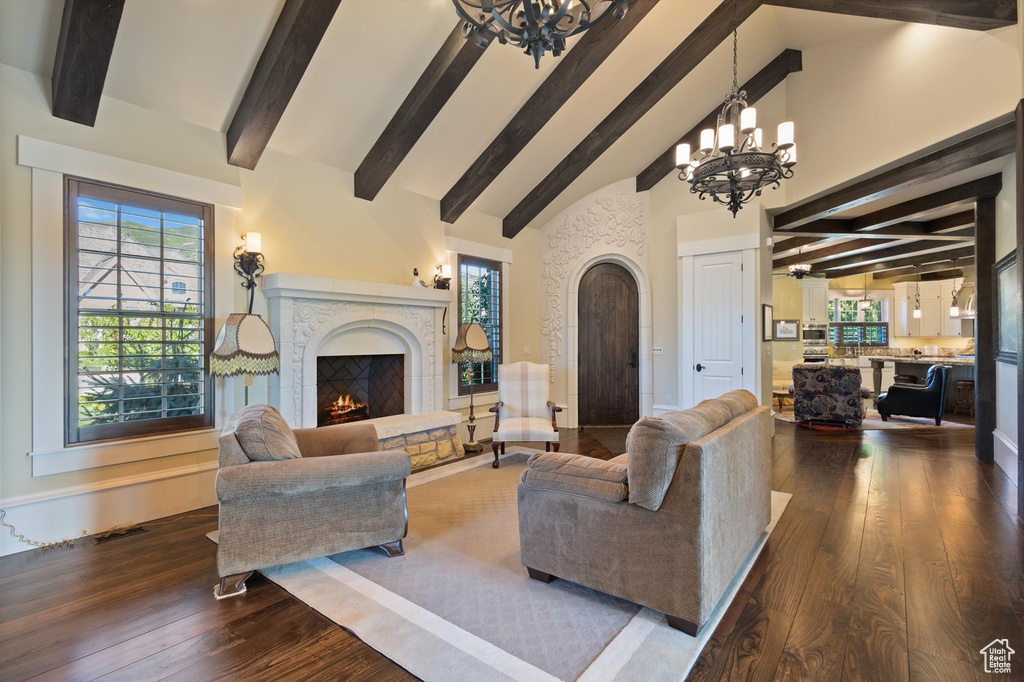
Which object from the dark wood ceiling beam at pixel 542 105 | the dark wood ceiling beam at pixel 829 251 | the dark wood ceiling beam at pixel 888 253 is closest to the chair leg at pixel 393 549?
the dark wood ceiling beam at pixel 542 105

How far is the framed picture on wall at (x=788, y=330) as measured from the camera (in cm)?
1025

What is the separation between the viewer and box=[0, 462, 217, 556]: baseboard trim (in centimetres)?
274

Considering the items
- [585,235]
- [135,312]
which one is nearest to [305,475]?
[135,312]

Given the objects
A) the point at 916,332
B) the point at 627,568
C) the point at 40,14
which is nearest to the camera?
the point at 627,568

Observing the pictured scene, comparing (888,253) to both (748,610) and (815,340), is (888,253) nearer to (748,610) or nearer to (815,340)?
(815,340)

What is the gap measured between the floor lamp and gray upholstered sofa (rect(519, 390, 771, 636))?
9.58 feet

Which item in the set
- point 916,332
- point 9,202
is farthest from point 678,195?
→ point 916,332

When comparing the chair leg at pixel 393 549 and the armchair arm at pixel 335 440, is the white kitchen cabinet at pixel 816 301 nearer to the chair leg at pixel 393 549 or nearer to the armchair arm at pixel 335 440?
the armchair arm at pixel 335 440

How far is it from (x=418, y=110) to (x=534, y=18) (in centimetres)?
213

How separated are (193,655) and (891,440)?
22.7 feet

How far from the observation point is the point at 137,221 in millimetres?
3197

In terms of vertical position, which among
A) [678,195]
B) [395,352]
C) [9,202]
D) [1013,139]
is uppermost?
[678,195]

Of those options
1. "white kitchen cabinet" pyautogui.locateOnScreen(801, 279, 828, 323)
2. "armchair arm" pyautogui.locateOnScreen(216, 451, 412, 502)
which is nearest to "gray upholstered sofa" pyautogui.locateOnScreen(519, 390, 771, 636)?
"armchair arm" pyautogui.locateOnScreen(216, 451, 412, 502)

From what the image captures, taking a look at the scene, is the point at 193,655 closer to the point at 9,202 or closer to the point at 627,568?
the point at 627,568
